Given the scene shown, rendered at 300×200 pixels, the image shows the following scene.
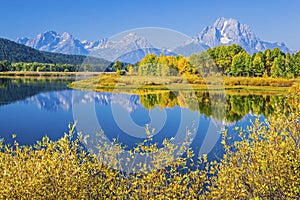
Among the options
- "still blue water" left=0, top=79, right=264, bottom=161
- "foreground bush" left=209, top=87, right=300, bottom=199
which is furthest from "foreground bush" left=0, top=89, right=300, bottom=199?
"still blue water" left=0, top=79, right=264, bottom=161

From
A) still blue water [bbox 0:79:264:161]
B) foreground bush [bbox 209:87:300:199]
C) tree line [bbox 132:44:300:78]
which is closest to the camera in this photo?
foreground bush [bbox 209:87:300:199]

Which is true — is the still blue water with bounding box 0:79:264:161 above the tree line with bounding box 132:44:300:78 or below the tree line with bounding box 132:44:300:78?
below

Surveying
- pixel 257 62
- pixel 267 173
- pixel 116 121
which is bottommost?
pixel 116 121

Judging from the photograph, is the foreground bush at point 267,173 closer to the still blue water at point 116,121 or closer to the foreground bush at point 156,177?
the foreground bush at point 156,177

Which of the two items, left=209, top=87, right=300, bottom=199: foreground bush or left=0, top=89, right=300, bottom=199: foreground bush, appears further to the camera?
left=209, top=87, right=300, bottom=199: foreground bush

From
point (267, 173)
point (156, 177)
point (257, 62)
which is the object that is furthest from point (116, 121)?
point (257, 62)

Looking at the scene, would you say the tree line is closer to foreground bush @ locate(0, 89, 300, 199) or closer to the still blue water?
the still blue water

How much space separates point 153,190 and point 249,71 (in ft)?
270

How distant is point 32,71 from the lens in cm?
17675

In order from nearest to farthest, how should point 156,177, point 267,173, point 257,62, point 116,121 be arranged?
point 267,173 → point 156,177 → point 116,121 → point 257,62

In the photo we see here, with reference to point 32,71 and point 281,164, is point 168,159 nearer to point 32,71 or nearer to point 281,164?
point 281,164

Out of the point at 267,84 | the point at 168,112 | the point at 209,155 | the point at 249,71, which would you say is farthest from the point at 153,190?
the point at 249,71

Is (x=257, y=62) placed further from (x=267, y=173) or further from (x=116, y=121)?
(x=267, y=173)

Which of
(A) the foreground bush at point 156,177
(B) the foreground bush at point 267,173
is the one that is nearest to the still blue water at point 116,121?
(A) the foreground bush at point 156,177
